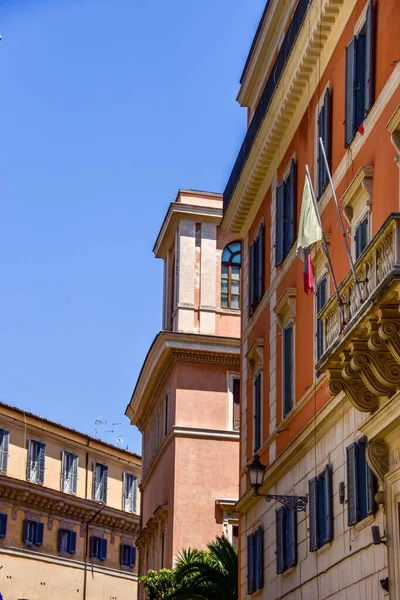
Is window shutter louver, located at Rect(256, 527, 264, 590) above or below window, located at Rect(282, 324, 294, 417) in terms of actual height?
below

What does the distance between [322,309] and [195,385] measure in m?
24.8

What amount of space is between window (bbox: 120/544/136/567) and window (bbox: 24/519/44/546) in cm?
714

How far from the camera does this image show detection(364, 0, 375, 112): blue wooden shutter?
20.4 m

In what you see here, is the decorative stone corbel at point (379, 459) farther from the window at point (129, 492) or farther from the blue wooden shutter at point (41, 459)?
the window at point (129, 492)

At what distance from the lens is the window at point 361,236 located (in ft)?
67.4

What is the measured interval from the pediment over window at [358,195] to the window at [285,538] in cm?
629

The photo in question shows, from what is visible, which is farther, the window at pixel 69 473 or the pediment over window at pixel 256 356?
the window at pixel 69 473

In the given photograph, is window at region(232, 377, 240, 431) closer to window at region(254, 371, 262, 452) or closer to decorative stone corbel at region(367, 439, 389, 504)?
window at region(254, 371, 262, 452)

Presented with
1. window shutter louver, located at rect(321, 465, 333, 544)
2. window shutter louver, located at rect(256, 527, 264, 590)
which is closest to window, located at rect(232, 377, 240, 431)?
window shutter louver, located at rect(256, 527, 264, 590)

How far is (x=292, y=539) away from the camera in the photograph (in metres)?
24.8

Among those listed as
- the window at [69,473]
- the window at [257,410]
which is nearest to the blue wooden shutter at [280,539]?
the window at [257,410]

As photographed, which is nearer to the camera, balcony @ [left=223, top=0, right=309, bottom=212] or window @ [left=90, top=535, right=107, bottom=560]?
balcony @ [left=223, top=0, right=309, bottom=212]

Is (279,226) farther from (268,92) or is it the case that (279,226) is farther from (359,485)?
(359,485)

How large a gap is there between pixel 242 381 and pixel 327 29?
422 inches
